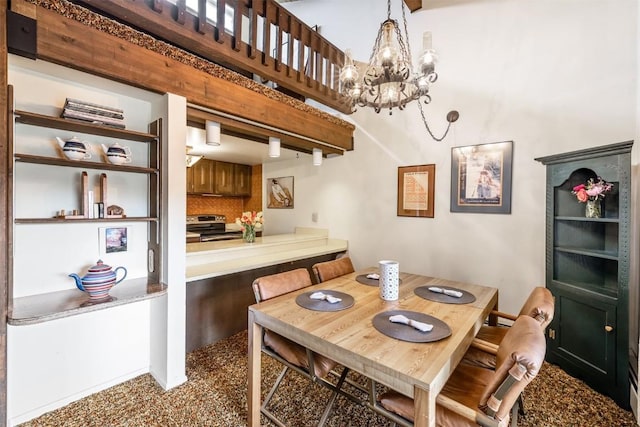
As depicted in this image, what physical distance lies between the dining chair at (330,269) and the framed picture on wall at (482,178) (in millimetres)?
1434

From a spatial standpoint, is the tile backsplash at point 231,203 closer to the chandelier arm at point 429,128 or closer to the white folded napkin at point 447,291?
the chandelier arm at point 429,128

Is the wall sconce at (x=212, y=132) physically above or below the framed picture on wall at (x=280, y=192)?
above

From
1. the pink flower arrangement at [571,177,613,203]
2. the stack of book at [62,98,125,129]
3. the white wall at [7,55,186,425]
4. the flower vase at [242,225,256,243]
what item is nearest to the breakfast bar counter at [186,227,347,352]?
the flower vase at [242,225,256,243]

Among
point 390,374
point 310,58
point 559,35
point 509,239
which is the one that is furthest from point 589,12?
point 390,374

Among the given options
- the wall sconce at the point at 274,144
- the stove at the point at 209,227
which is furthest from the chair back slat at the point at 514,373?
the stove at the point at 209,227

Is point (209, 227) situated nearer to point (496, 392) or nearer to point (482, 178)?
point (482, 178)

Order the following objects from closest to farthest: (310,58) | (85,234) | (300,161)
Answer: (85,234) → (310,58) → (300,161)

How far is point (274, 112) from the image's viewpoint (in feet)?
8.82

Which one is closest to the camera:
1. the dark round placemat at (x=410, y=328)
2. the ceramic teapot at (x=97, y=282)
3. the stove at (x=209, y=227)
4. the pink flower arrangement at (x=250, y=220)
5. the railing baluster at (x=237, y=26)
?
the dark round placemat at (x=410, y=328)

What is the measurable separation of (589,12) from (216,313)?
13.4 ft

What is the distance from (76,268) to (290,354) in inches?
59.2

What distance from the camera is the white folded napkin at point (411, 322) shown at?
1.28 m

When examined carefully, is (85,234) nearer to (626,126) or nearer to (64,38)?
(64,38)

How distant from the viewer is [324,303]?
1632 mm
